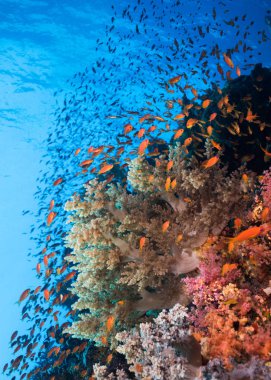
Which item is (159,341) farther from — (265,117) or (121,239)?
(265,117)

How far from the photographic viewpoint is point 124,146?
50.6 feet

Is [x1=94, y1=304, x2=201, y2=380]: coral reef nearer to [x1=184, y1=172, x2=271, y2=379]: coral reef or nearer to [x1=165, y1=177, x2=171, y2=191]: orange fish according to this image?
[x1=184, y1=172, x2=271, y2=379]: coral reef

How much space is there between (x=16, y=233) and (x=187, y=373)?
266 feet

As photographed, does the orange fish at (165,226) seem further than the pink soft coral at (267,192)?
Yes

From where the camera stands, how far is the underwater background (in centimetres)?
461

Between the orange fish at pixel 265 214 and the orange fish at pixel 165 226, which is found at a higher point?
the orange fish at pixel 165 226

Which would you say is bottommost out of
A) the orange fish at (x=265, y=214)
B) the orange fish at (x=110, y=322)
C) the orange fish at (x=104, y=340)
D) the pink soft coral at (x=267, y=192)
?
the orange fish at (x=104, y=340)

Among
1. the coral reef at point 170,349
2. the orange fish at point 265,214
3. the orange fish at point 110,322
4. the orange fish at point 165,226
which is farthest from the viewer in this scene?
the orange fish at point 110,322

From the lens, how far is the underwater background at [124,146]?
15.1 ft

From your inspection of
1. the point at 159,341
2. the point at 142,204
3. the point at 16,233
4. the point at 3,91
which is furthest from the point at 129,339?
the point at 16,233

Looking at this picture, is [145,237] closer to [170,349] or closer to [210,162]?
[210,162]

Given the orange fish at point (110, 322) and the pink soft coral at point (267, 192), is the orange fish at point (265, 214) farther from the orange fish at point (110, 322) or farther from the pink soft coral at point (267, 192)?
the orange fish at point (110, 322)

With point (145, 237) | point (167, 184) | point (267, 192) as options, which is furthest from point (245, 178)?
point (145, 237)

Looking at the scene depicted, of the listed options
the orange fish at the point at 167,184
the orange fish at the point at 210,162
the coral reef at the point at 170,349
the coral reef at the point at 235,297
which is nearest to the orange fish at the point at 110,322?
the coral reef at the point at 170,349
